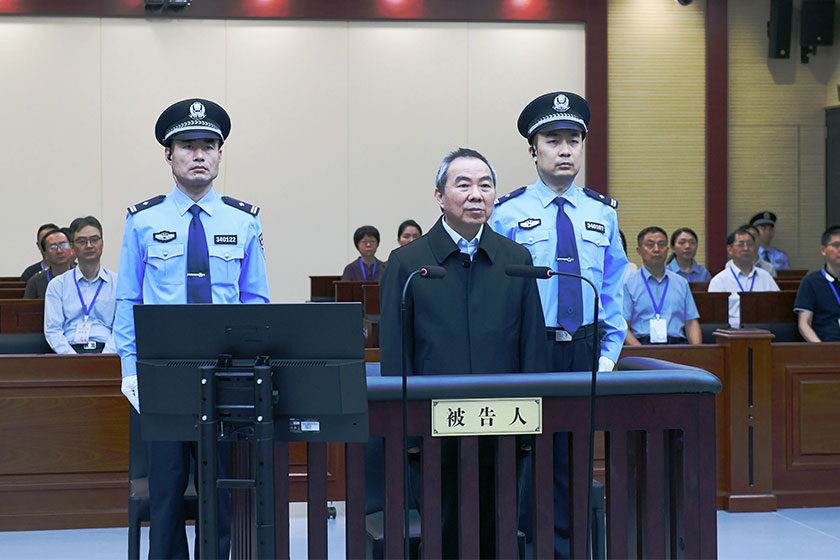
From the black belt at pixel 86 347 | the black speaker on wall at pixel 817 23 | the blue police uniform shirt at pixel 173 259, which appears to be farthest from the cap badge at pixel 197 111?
the black speaker on wall at pixel 817 23

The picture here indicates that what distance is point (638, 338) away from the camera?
622cm

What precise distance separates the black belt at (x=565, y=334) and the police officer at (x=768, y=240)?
7955 mm

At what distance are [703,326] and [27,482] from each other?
4257 millimetres

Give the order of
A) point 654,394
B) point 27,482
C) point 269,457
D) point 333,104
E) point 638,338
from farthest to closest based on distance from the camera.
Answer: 1. point 333,104
2. point 638,338
3. point 27,482
4. point 654,394
5. point 269,457

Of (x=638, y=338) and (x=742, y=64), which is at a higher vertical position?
(x=742, y=64)

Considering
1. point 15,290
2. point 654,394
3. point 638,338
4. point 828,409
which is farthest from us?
point 15,290

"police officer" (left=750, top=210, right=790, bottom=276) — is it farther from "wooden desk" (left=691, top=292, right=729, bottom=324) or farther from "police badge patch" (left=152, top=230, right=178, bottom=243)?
"police badge patch" (left=152, top=230, right=178, bottom=243)

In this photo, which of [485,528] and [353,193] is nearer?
[485,528]

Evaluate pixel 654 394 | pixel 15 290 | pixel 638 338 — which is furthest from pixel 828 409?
pixel 15 290

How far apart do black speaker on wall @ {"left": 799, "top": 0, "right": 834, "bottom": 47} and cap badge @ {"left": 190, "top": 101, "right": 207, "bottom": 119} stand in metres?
9.88

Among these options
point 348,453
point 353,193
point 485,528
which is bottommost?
point 485,528

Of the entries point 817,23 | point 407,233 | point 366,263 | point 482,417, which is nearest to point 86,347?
point 407,233

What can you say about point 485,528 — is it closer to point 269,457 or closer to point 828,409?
point 269,457

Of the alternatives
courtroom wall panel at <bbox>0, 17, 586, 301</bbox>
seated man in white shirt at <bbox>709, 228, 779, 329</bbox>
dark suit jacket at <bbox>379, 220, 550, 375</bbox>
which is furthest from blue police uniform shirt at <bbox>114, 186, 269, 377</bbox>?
courtroom wall panel at <bbox>0, 17, 586, 301</bbox>
